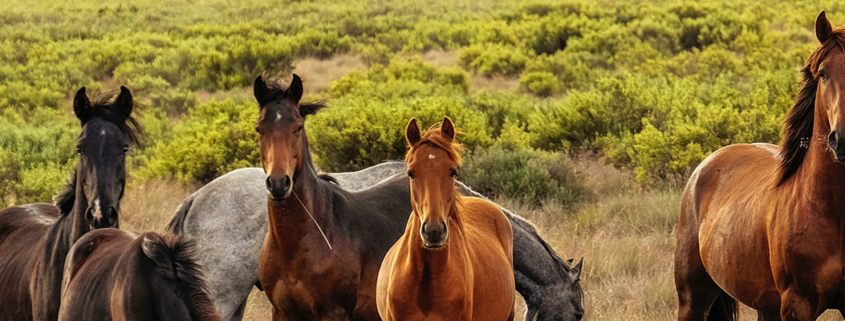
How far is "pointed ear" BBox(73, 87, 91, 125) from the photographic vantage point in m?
5.49

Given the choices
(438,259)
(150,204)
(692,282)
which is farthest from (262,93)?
(150,204)

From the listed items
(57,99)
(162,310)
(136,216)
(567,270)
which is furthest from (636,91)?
(57,99)

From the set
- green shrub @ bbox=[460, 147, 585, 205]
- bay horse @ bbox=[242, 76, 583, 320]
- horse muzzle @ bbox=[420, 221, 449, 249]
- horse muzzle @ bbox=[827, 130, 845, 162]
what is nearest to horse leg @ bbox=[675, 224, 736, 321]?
bay horse @ bbox=[242, 76, 583, 320]

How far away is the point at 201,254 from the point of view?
21.2 feet

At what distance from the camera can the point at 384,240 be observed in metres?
5.77

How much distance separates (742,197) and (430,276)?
1988mm

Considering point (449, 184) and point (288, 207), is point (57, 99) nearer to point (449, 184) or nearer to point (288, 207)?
point (288, 207)

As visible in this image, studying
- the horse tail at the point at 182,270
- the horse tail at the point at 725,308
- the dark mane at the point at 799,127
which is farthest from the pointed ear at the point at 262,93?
the horse tail at the point at 725,308

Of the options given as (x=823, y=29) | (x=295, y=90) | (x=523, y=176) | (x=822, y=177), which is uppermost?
(x=823, y=29)

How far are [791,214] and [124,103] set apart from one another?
12.5 ft

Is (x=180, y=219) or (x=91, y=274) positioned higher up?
(x=91, y=274)

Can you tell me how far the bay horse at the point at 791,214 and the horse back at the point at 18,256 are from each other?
4.08m

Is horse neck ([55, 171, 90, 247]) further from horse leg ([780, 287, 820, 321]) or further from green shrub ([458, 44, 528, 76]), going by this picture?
green shrub ([458, 44, 528, 76])

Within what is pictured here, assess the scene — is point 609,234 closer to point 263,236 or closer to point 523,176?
point 523,176
